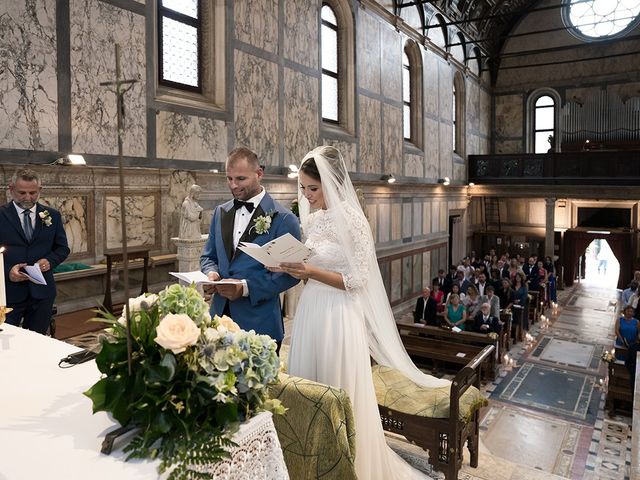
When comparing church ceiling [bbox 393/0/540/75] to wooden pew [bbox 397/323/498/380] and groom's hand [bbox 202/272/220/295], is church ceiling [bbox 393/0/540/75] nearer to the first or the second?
wooden pew [bbox 397/323/498/380]

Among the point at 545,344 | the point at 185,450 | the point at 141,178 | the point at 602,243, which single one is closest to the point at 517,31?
the point at 602,243

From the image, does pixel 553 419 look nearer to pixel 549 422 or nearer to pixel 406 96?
A: pixel 549 422

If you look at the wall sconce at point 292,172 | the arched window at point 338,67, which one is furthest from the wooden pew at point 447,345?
the arched window at point 338,67

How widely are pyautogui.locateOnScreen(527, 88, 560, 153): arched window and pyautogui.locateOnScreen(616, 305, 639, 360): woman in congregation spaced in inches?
496

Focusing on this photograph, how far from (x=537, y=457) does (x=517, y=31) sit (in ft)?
59.7

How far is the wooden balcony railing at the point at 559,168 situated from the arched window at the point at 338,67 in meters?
8.53

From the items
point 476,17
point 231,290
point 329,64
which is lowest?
point 231,290

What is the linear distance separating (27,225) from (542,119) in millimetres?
19911

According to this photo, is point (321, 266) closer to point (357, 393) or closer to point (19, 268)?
point (357, 393)

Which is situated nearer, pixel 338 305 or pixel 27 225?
pixel 338 305

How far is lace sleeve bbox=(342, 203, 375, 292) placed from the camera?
3.22 meters

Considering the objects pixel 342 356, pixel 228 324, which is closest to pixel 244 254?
pixel 342 356

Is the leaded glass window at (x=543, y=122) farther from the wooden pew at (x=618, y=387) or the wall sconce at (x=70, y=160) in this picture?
the wall sconce at (x=70, y=160)

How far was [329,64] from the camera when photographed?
11852 millimetres
